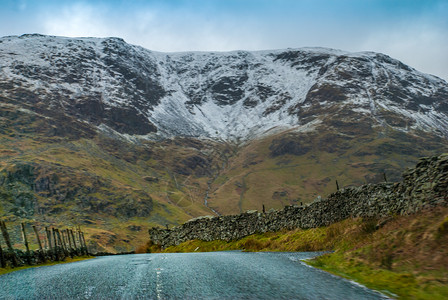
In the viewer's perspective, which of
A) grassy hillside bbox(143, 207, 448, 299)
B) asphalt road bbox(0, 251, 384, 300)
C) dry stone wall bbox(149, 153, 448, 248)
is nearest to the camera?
asphalt road bbox(0, 251, 384, 300)

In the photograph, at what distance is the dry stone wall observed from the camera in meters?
13.3

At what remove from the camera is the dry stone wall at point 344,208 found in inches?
525

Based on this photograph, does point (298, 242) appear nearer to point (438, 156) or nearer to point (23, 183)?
point (438, 156)

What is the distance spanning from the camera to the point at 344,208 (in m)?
24.9

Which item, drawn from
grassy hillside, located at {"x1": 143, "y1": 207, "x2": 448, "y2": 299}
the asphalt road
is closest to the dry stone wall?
grassy hillside, located at {"x1": 143, "y1": 207, "x2": 448, "y2": 299}

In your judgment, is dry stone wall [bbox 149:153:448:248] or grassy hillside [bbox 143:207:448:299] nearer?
grassy hillside [bbox 143:207:448:299]

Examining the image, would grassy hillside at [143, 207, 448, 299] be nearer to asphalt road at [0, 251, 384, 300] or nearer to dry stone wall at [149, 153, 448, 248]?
asphalt road at [0, 251, 384, 300]

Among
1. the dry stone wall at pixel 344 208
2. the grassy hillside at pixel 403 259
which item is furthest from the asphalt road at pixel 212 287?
the dry stone wall at pixel 344 208

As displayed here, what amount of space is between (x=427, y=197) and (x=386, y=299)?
23.5 feet

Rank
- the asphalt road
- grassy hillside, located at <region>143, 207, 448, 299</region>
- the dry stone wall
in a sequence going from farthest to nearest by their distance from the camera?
the dry stone wall, grassy hillside, located at <region>143, 207, 448, 299</region>, the asphalt road

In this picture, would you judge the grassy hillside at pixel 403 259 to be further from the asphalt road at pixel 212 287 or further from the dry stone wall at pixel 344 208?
the dry stone wall at pixel 344 208

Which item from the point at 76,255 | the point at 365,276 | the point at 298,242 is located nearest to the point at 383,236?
the point at 365,276

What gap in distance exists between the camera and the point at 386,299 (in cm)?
737

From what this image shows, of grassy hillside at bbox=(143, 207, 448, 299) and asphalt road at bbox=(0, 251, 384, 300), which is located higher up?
grassy hillside at bbox=(143, 207, 448, 299)
